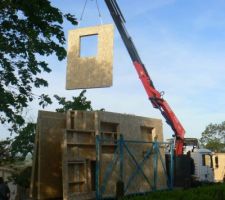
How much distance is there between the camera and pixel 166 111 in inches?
843

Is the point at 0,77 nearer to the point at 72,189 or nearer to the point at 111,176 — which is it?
the point at 72,189

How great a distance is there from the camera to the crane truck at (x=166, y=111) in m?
19.8

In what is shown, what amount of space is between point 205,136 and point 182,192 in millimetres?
67222

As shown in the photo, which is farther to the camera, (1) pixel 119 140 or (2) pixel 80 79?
(1) pixel 119 140

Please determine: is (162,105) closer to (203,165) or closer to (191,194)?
(203,165)

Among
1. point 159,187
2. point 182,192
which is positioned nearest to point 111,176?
point 159,187

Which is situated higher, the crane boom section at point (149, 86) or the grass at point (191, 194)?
the crane boom section at point (149, 86)

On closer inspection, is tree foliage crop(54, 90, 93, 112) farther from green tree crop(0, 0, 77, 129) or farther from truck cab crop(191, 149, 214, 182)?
green tree crop(0, 0, 77, 129)

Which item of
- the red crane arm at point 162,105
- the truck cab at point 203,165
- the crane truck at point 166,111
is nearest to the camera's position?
the crane truck at point 166,111

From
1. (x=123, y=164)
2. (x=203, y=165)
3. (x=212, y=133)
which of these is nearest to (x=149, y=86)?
(x=203, y=165)

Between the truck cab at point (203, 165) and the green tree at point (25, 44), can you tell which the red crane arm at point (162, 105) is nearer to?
the truck cab at point (203, 165)

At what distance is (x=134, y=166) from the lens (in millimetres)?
16672

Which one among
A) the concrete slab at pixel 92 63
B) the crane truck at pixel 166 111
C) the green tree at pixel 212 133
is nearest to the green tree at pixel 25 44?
the concrete slab at pixel 92 63

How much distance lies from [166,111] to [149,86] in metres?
1.65
